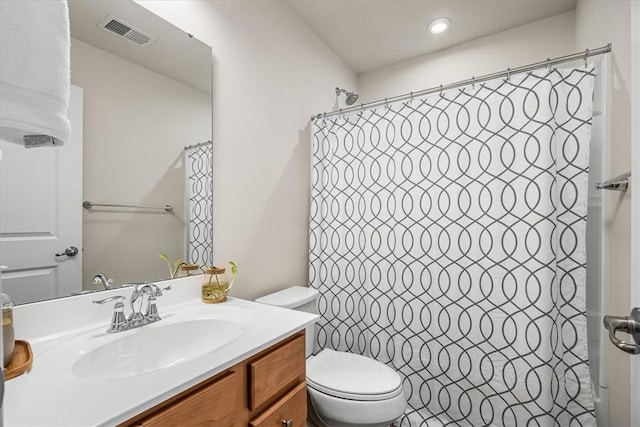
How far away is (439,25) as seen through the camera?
210 cm

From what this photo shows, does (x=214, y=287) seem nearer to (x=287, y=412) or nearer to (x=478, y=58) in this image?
(x=287, y=412)

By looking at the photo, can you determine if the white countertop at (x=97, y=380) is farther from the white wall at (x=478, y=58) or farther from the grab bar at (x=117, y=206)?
the white wall at (x=478, y=58)

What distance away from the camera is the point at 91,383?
2.22 ft

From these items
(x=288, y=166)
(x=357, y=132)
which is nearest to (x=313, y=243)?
(x=288, y=166)

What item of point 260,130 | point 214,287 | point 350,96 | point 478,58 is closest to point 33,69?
point 214,287

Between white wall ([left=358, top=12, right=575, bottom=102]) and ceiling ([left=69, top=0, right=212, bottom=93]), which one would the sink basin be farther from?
white wall ([left=358, top=12, right=575, bottom=102])

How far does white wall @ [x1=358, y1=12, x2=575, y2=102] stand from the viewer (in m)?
2.04

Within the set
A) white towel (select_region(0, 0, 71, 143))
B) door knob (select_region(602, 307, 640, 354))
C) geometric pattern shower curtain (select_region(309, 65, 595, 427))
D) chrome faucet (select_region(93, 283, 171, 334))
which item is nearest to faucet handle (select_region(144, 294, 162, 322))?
chrome faucet (select_region(93, 283, 171, 334))

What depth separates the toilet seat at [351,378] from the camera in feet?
4.42

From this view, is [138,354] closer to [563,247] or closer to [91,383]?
[91,383]

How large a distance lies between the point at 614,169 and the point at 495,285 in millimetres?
677

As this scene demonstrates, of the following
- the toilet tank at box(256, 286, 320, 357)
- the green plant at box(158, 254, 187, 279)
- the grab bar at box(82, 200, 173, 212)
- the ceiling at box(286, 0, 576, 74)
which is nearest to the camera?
the grab bar at box(82, 200, 173, 212)

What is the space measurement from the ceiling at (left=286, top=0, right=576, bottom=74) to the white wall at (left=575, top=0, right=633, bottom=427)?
71 cm

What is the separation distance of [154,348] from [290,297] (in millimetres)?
766
